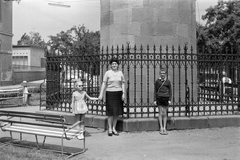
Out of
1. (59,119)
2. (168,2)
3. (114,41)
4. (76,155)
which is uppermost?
(168,2)

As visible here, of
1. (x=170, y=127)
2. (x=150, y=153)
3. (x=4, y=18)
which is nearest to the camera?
(x=150, y=153)

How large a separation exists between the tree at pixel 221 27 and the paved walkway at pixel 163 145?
27.5m

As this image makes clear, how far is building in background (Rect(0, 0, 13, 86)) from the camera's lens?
33.7m

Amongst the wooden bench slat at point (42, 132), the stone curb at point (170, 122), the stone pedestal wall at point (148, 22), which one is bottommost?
the stone curb at point (170, 122)

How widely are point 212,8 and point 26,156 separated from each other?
3440 cm

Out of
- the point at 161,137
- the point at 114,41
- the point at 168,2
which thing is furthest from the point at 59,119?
the point at 168,2

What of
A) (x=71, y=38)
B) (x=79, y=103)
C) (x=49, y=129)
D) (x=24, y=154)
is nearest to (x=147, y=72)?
(x=79, y=103)

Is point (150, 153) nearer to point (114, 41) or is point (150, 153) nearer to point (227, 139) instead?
point (227, 139)

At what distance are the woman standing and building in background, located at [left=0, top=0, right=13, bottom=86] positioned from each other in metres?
29.6

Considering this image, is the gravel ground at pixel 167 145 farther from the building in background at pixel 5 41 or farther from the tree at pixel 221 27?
the building in background at pixel 5 41

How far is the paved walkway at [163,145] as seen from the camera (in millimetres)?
5219

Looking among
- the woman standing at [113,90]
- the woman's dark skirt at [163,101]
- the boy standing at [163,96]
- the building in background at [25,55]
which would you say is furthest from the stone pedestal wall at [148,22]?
the building in background at [25,55]

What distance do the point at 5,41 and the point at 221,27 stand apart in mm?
27340

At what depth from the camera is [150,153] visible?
5.43 m
